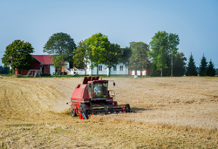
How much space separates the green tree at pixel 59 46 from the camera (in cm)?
8181

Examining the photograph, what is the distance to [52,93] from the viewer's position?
31938mm

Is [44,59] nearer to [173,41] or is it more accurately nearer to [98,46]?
[98,46]

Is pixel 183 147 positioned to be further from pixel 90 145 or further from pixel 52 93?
pixel 52 93

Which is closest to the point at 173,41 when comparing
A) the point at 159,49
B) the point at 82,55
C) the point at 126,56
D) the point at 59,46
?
the point at 159,49

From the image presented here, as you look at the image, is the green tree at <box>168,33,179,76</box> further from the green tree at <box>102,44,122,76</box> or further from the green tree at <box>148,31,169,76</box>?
the green tree at <box>102,44,122,76</box>

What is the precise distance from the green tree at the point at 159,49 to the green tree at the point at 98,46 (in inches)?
552

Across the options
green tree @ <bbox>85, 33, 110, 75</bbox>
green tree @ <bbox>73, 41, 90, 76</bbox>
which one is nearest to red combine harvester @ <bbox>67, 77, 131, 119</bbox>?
green tree @ <bbox>85, 33, 110, 75</bbox>

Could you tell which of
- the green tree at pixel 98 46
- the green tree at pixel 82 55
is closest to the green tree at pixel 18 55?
the green tree at pixel 82 55

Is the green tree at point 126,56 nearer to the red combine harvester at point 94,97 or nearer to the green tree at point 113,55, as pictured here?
the green tree at point 113,55

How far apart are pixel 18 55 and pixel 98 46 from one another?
1937 cm

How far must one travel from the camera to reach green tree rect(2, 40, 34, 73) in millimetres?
59562

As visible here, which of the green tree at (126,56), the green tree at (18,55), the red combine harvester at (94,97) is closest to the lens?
the red combine harvester at (94,97)

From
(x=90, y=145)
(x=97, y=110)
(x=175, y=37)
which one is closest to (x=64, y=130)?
(x=90, y=145)

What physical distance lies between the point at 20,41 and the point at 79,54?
1584cm
